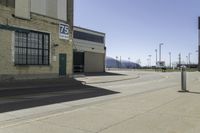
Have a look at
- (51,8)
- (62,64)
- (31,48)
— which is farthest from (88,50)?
(31,48)

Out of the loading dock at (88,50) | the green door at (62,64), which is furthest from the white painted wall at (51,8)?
the loading dock at (88,50)

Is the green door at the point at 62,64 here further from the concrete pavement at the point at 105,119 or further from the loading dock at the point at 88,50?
the concrete pavement at the point at 105,119

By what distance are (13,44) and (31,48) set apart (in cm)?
263

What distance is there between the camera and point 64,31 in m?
33.8

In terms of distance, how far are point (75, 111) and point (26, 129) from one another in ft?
11.0

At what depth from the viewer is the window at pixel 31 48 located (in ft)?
92.4

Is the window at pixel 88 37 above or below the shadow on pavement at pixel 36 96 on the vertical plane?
above

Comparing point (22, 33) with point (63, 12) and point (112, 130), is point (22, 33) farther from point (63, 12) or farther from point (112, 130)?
point (112, 130)

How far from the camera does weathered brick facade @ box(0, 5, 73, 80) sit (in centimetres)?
2636

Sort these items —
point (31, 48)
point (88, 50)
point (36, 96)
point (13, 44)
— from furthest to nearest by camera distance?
point (88, 50), point (31, 48), point (13, 44), point (36, 96)

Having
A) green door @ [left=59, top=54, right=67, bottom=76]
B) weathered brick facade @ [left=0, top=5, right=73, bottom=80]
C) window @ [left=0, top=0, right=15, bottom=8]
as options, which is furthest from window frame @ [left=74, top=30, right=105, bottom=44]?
window @ [left=0, top=0, right=15, bottom=8]

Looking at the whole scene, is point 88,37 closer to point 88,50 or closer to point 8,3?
point 88,50

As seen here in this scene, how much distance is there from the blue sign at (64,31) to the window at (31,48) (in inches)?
82.3

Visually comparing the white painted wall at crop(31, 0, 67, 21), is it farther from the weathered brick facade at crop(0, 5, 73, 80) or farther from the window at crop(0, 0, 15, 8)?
the window at crop(0, 0, 15, 8)
